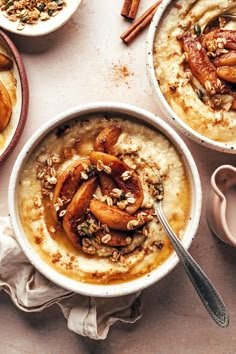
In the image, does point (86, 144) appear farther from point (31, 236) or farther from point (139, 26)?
point (139, 26)

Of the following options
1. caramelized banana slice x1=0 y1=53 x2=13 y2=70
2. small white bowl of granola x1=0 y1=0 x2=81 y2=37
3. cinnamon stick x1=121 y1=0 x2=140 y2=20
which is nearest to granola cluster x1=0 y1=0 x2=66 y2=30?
small white bowl of granola x1=0 y1=0 x2=81 y2=37

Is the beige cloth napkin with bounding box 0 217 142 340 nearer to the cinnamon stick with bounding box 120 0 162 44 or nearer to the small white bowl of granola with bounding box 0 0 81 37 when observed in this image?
the small white bowl of granola with bounding box 0 0 81 37

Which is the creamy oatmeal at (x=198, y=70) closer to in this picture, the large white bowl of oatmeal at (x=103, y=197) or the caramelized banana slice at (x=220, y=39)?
the caramelized banana slice at (x=220, y=39)

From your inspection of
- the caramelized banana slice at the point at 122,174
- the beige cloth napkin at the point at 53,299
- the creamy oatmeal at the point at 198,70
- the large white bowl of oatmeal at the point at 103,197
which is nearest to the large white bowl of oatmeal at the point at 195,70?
the creamy oatmeal at the point at 198,70

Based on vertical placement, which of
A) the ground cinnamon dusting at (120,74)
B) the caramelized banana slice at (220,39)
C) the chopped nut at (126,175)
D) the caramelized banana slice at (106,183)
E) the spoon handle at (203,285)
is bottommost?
the spoon handle at (203,285)

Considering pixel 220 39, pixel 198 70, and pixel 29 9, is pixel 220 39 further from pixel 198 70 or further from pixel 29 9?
pixel 29 9

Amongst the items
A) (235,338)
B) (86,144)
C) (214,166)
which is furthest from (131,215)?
(235,338)

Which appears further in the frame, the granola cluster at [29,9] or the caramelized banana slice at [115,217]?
the granola cluster at [29,9]
